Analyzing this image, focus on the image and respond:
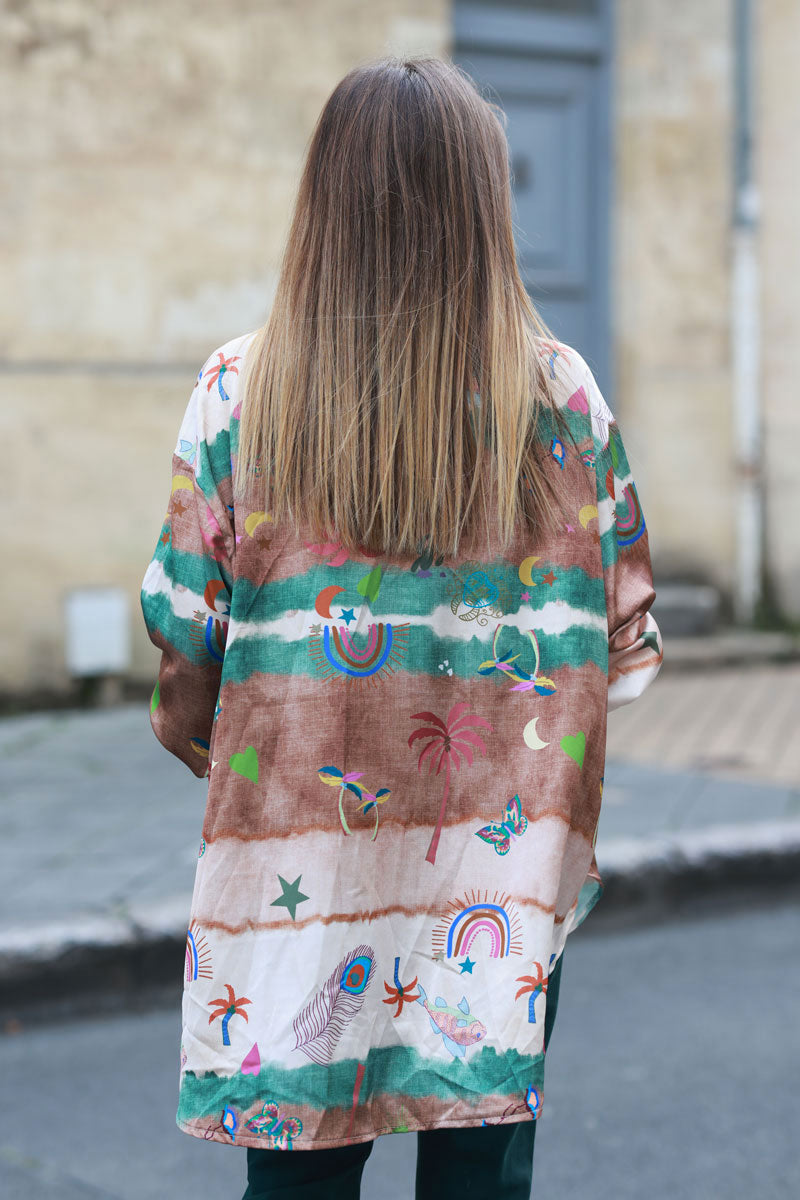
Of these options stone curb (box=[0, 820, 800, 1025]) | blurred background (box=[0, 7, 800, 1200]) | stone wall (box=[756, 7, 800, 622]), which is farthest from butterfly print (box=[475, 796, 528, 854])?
stone wall (box=[756, 7, 800, 622])

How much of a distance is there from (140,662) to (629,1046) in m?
3.73

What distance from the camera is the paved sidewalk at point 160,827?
3.53 m

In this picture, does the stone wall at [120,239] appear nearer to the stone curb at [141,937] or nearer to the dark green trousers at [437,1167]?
the stone curb at [141,937]

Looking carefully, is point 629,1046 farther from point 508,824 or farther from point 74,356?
point 74,356

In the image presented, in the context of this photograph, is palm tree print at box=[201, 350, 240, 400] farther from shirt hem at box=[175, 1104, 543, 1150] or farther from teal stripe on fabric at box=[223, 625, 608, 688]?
shirt hem at box=[175, 1104, 543, 1150]

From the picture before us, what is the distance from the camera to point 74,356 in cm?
626

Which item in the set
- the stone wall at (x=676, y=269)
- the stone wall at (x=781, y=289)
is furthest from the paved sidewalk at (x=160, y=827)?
the stone wall at (x=781, y=289)

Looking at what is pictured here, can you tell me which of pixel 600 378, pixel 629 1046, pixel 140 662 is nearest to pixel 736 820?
pixel 629 1046

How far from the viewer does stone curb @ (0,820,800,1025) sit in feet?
11.3

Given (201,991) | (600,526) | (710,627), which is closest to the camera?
(201,991)

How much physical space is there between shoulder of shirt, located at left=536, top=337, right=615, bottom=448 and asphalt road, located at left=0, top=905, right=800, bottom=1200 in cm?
170

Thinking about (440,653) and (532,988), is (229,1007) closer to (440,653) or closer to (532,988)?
(532,988)

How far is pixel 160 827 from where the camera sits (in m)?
4.47

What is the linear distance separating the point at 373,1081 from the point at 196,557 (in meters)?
0.61
